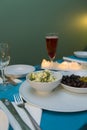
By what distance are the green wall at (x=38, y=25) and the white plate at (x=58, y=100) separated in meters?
1.77

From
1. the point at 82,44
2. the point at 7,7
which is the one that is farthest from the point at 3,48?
the point at 82,44

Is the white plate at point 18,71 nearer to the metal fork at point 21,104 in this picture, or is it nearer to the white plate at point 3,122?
the metal fork at point 21,104

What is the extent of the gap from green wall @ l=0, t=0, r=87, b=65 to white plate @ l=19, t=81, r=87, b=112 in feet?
5.81

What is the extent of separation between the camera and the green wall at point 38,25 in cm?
241

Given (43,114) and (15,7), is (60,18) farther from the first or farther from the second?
A: (43,114)

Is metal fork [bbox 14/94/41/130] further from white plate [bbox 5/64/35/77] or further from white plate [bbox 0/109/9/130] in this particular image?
white plate [bbox 5/64/35/77]

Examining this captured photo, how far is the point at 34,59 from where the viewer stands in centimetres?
274

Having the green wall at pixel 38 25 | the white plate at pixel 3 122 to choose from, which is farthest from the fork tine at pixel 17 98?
the green wall at pixel 38 25

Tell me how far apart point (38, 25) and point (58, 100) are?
2.06 meters

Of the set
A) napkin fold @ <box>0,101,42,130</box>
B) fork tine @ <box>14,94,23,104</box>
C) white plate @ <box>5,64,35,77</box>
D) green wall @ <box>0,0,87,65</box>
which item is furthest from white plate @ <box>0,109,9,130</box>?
green wall @ <box>0,0,87,65</box>

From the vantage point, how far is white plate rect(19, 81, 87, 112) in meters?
0.63

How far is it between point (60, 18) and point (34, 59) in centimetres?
72

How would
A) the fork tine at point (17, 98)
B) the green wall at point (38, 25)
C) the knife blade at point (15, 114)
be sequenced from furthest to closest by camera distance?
the green wall at point (38, 25), the fork tine at point (17, 98), the knife blade at point (15, 114)

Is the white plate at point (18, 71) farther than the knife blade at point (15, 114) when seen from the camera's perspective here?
Yes
